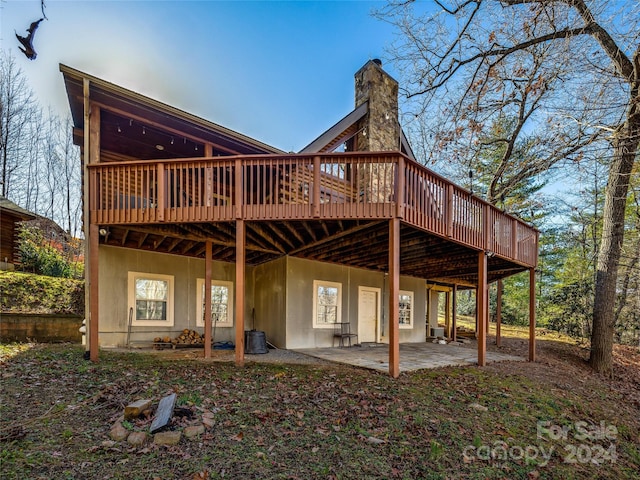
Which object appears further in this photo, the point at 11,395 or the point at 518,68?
the point at 518,68

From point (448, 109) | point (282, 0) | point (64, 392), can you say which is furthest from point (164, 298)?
point (448, 109)

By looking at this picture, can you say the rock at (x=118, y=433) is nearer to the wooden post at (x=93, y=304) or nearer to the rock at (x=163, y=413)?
the rock at (x=163, y=413)

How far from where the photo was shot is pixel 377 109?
11875 mm

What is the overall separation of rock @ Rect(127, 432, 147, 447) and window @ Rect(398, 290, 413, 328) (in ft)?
32.1

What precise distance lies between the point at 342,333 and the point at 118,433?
7.07 metres

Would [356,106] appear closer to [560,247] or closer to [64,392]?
[64,392]

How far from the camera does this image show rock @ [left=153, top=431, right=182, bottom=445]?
3250mm

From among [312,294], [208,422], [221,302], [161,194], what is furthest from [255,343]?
[208,422]

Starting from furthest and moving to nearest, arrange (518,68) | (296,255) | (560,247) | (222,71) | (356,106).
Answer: (560,247) < (356,106) < (222,71) < (296,255) < (518,68)

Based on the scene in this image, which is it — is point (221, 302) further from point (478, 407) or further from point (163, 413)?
point (478, 407)

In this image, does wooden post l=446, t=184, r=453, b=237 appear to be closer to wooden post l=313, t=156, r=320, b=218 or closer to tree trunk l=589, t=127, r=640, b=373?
wooden post l=313, t=156, r=320, b=218

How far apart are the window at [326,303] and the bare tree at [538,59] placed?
5.19m

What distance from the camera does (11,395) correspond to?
4.20 metres

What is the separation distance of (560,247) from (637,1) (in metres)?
19.1
